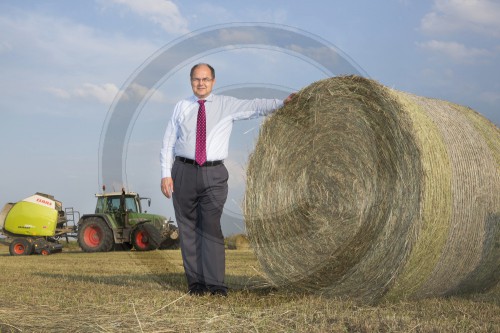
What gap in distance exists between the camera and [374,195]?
5301 mm

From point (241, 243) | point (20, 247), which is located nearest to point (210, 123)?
point (241, 243)

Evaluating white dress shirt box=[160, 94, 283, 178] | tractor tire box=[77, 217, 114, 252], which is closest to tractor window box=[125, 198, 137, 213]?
tractor tire box=[77, 217, 114, 252]

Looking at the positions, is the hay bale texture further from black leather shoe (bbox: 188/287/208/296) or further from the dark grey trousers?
black leather shoe (bbox: 188/287/208/296)

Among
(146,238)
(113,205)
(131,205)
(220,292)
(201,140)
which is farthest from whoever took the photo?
(131,205)

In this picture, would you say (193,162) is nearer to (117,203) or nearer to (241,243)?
(241,243)

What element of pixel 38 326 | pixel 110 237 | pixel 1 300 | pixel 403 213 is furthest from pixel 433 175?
pixel 110 237

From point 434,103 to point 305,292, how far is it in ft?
7.03

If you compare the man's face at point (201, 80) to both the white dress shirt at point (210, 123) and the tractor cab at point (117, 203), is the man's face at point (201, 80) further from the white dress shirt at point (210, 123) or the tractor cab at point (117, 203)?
the tractor cab at point (117, 203)

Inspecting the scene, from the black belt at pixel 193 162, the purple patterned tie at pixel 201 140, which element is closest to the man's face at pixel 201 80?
the purple patterned tie at pixel 201 140

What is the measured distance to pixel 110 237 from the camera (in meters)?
17.1

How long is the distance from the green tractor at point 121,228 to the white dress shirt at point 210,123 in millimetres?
11325

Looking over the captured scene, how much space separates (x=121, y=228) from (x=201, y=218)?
12.3 metres

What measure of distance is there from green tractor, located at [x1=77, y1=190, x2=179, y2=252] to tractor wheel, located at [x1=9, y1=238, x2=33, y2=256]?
1389 millimetres

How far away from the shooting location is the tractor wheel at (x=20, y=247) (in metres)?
17.2
